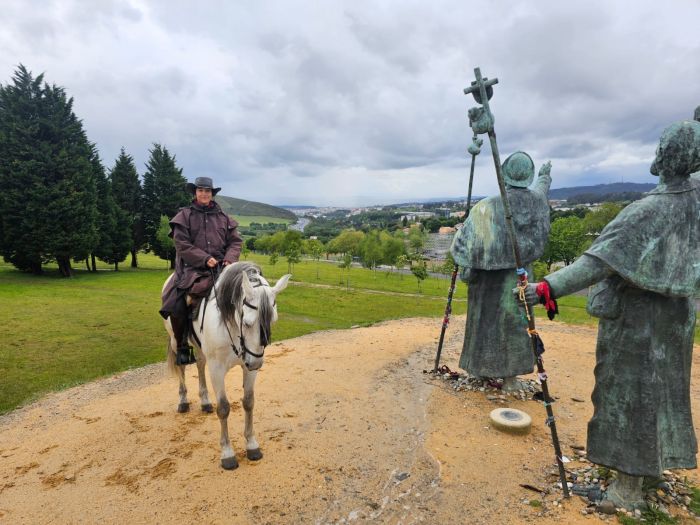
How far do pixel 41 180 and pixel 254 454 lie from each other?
28.6 meters

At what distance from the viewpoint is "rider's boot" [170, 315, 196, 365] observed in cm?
645

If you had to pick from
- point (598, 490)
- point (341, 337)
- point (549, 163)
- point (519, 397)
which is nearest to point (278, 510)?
point (598, 490)

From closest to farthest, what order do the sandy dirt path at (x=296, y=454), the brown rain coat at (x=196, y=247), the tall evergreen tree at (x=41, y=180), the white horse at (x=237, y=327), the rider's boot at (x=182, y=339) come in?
the sandy dirt path at (x=296, y=454) < the white horse at (x=237, y=327) < the brown rain coat at (x=196, y=247) < the rider's boot at (x=182, y=339) < the tall evergreen tree at (x=41, y=180)

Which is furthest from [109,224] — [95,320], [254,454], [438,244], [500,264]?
[438,244]

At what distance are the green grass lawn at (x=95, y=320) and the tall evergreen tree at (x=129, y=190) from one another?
8.69 m

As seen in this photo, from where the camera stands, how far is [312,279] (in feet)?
122

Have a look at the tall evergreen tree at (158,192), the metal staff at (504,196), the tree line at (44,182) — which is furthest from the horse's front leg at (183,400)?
the tall evergreen tree at (158,192)

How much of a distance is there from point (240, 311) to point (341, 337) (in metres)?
8.56

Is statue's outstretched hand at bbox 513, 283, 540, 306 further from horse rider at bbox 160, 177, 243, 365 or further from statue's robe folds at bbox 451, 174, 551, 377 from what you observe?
horse rider at bbox 160, 177, 243, 365

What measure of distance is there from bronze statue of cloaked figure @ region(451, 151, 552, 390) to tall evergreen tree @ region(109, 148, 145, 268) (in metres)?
35.9

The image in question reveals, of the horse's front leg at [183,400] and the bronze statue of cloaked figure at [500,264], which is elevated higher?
the bronze statue of cloaked figure at [500,264]

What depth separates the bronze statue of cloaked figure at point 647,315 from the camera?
3.78 metres

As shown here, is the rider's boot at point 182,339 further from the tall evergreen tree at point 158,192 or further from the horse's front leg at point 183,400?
the tall evergreen tree at point 158,192

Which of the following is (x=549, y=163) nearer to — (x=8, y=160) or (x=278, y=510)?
(x=278, y=510)
